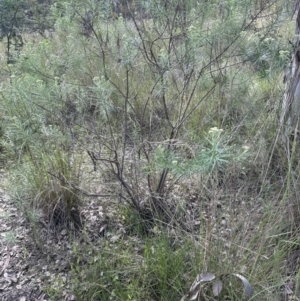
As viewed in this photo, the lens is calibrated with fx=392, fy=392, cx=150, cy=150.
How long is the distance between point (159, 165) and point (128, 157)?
715 mm

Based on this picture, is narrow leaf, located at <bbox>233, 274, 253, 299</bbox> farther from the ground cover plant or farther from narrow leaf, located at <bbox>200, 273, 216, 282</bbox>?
narrow leaf, located at <bbox>200, 273, 216, 282</bbox>

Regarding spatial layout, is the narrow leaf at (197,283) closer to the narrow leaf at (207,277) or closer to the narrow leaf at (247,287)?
the narrow leaf at (207,277)

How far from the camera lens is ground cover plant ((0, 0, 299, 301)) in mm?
2012

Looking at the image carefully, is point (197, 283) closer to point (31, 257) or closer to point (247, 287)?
point (247, 287)

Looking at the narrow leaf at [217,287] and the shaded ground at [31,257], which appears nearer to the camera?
the narrow leaf at [217,287]

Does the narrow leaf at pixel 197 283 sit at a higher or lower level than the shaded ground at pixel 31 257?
higher

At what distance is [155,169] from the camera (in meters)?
2.15

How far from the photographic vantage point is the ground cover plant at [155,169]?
201 centimetres

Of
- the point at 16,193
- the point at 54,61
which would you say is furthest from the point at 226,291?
the point at 54,61

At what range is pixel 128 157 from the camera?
8.59 feet

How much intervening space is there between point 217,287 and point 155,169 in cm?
68

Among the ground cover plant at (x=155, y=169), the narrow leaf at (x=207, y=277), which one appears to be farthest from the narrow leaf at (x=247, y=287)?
the narrow leaf at (x=207, y=277)

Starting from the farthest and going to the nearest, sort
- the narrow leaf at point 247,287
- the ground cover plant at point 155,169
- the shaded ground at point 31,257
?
the shaded ground at point 31,257 < the ground cover plant at point 155,169 < the narrow leaf at point 247,287

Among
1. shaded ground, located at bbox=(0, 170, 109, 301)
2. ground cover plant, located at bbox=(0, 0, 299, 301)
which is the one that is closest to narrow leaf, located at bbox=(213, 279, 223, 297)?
ground cover plant, located at bbox=(0, 0, 299, 301)
